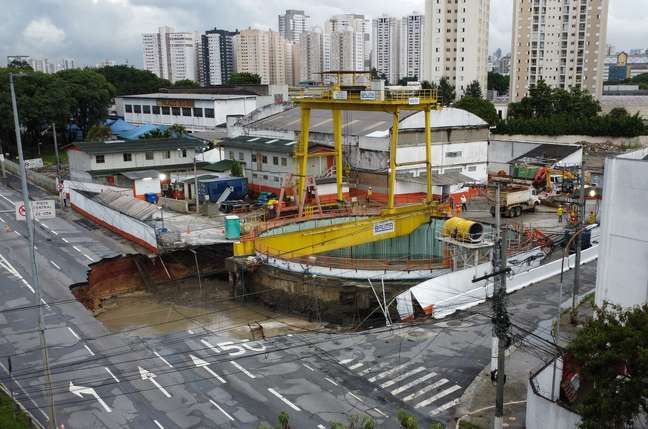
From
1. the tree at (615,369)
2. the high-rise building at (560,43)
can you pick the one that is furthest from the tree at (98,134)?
the high-rise building at (560,43)

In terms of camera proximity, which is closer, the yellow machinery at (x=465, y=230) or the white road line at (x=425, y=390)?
the white road line at (x=425, y=390)

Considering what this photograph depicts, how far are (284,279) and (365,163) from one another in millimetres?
20587

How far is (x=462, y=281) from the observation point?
2712 cm

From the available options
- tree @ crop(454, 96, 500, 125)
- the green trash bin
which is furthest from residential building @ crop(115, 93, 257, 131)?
the green trash bin

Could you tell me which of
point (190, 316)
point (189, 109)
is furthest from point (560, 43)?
point (190, 316)

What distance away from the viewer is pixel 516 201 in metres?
43.8

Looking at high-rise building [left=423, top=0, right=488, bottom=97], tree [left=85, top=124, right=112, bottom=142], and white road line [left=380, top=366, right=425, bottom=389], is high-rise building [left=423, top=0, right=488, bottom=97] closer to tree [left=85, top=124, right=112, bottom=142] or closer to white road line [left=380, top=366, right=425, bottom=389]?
tree [left=85, top=124, right=112, bottom=142]

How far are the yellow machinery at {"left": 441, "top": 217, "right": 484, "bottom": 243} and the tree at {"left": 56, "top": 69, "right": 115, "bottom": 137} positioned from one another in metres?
62.7

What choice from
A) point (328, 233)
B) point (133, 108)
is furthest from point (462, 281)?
point (133, 108)

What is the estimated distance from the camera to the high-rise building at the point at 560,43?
11256 centimetres

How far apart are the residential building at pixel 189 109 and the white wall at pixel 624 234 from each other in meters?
67.4

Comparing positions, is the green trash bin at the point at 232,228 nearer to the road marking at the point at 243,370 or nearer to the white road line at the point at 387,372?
the road marking at the point at 243,370

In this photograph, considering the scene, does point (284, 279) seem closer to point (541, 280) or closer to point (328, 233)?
point (328, 233)

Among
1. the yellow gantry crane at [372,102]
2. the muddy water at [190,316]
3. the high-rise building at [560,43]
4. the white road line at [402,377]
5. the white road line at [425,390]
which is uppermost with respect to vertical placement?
the high-rise building at [560,43]
